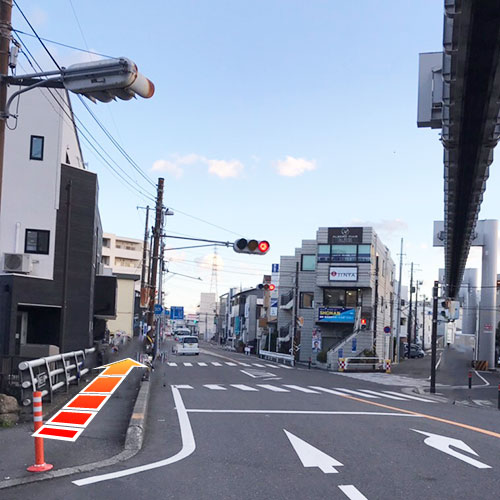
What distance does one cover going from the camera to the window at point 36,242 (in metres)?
28.1

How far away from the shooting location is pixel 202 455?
9.95m

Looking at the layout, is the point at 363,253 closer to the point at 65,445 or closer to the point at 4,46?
the point at 65,445

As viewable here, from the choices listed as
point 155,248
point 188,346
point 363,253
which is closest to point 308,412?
point 155,248

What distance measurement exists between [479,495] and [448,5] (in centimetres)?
696

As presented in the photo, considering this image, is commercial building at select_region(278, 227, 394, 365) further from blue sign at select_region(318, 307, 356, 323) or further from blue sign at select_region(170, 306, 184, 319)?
blue sign at select_region(170, 306, 184, 319)

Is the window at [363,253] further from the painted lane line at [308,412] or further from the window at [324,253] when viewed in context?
the painted lane line at [308,412]

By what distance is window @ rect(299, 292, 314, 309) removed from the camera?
210 ft

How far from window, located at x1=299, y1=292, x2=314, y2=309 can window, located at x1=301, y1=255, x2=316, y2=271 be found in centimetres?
270

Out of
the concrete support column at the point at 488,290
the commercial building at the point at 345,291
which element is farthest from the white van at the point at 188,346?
the concrete support column at the point at 488,290

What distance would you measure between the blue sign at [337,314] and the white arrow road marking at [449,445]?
42326mm

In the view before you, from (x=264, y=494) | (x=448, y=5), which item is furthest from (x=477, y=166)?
(x=264, y=494)

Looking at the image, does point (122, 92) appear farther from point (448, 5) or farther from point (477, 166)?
point (477, 166)

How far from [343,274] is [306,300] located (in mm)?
9919

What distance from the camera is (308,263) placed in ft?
214
